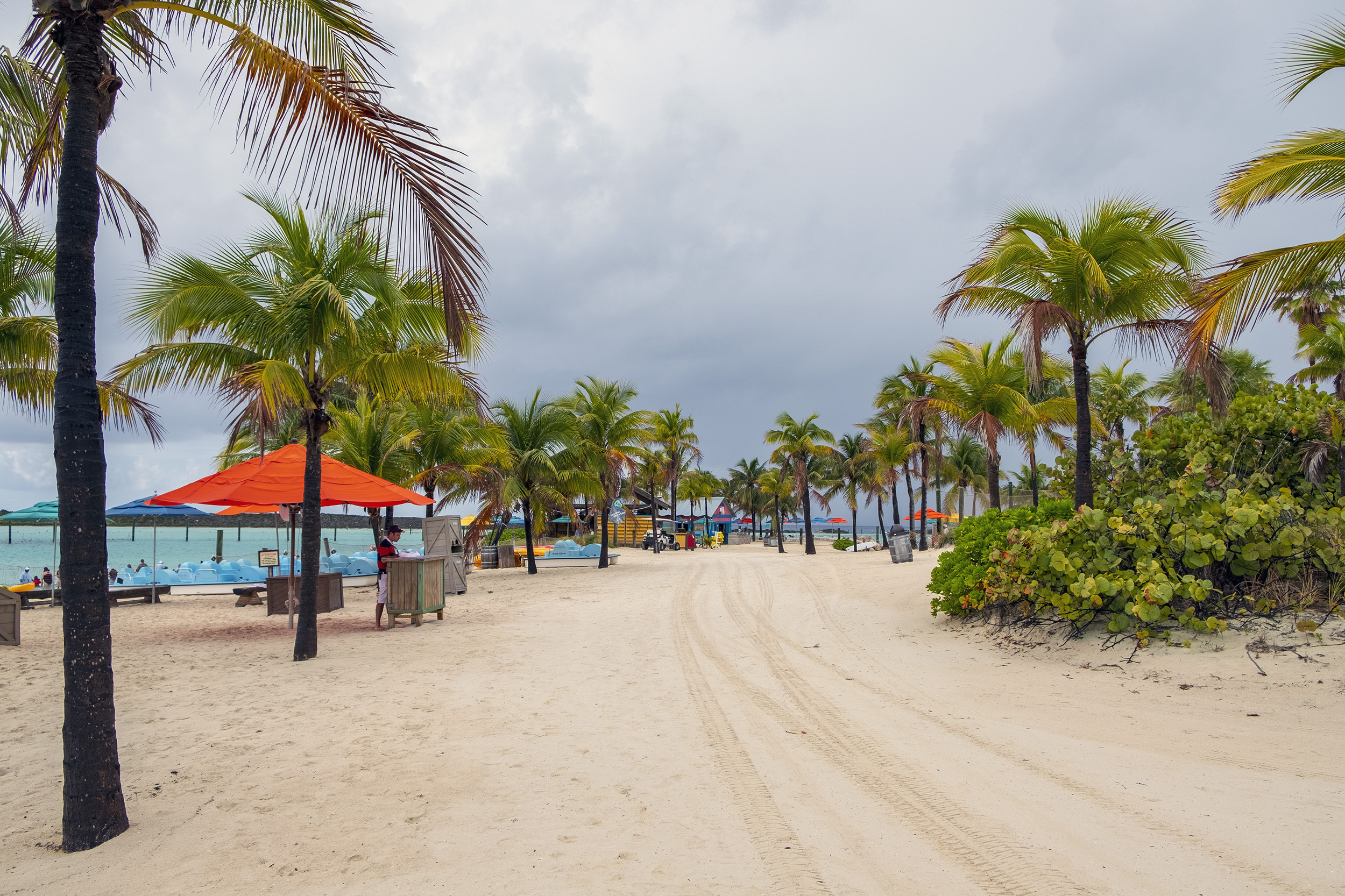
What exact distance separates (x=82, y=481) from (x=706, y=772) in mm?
3718

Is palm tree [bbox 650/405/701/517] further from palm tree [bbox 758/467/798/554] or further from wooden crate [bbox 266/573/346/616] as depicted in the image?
wooden crate [bbox 266/573/346/616]

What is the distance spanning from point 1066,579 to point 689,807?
5.41 m

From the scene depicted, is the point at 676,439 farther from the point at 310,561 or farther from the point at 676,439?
the point at 310,561

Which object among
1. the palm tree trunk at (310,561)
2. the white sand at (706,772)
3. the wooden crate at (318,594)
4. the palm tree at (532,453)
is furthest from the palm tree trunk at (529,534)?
the white sand at (706,772)

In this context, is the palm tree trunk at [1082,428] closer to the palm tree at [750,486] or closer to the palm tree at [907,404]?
the palm tree at [907,404]

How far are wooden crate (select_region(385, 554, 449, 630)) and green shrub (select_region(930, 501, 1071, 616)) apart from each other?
7.34m

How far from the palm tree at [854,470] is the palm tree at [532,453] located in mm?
20219

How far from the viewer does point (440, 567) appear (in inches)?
447

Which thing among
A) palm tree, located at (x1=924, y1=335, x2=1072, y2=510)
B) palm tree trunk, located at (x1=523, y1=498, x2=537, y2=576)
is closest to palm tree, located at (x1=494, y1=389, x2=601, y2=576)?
palm tree trunk, located at (x1=523, y1=498, x2=537, y2=576)

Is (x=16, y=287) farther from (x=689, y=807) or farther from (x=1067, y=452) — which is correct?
(x=1067, y=452)

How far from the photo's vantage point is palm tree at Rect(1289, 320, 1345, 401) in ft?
54.1

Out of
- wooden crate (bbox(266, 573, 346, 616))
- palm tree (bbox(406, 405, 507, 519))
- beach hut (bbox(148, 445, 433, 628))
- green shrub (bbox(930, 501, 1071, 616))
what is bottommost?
wooden crate (bbox(266, 573, 346, 616))

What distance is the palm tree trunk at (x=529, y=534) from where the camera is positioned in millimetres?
21328

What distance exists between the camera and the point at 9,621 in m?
9.40
